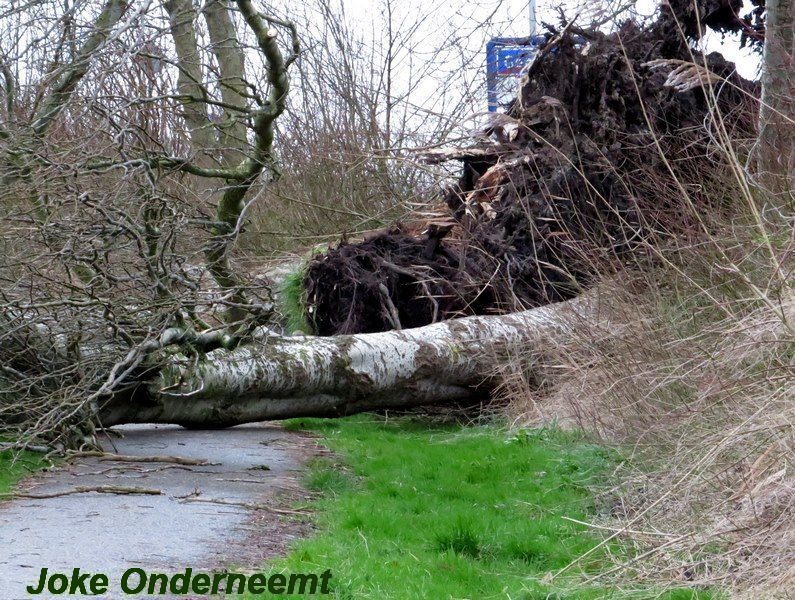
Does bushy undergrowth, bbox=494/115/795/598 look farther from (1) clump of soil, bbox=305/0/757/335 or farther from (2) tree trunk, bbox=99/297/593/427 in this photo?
(1) clump of soil, bbox=305/0/757/335

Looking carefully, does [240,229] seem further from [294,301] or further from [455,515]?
[455,515]

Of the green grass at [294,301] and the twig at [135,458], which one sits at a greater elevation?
the green grass at [294,301]

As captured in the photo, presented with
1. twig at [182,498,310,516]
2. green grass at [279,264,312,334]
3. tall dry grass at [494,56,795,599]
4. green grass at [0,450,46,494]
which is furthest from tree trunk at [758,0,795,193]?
green grass at [279,264,312,334]

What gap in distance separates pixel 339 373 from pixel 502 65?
27.4 ft

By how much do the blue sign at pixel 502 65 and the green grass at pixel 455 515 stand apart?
6.87 metres

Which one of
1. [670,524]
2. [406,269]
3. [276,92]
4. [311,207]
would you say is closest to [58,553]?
[670,524]

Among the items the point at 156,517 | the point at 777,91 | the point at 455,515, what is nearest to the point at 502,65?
the point at 777,91

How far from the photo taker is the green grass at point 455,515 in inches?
173

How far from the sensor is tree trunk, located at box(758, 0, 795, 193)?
267 inches

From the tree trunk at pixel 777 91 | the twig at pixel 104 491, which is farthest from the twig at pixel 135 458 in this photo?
the tree trunk at pixel 777 91

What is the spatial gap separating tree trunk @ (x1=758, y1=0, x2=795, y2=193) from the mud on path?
3.97 metres

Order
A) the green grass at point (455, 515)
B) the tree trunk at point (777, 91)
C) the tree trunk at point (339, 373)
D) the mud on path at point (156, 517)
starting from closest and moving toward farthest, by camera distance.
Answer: the mud on path at point (156, 517)
the green grass at point (455, 515)
the tree trunk at point (777, 91)
the tree trunk at point (339, 373)

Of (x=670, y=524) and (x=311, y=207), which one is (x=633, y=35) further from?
(x=670, y=524)

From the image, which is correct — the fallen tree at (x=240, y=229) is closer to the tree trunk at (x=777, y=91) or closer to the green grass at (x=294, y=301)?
the green grass at (x=294, y=301)
